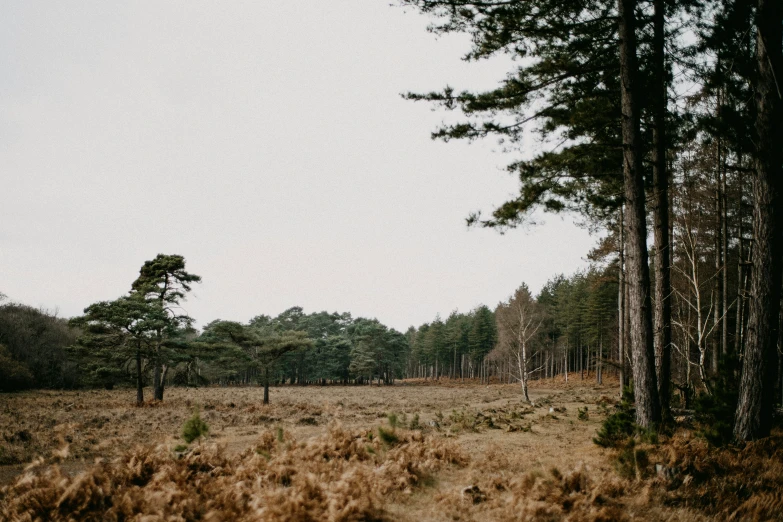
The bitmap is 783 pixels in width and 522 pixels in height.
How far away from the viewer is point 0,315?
3853 centimetres

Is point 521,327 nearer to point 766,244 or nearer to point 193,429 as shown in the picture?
point 766,244

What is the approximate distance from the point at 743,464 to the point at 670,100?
809 centimetres

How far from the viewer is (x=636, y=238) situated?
298 inches

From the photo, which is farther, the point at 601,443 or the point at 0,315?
the point at 0,315

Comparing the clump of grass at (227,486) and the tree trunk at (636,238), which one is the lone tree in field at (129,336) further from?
the tree trunk at (636,238)

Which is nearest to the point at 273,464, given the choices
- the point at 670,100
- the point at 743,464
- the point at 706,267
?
the point at 743,464

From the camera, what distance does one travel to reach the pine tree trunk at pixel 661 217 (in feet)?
28.8

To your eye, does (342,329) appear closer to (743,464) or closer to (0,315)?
(0,315)

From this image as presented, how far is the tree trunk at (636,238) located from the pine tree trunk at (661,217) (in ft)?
5.38

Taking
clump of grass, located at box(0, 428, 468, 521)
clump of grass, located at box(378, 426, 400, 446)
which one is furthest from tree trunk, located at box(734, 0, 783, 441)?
clump of grass, located at box(378, 426, 400, 446)

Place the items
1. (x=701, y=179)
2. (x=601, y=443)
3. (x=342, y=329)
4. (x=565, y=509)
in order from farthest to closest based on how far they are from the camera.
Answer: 1. (x=342, y=329)
2. (x=701, y=179)
3. (x=601, y=443)
4. (x=565, y=509)

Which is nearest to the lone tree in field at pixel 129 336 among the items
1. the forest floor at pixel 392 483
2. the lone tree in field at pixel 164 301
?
the lone tree in field at pixel 164 301

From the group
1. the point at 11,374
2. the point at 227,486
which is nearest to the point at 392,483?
the point at 227,486

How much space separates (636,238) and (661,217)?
2.42m
